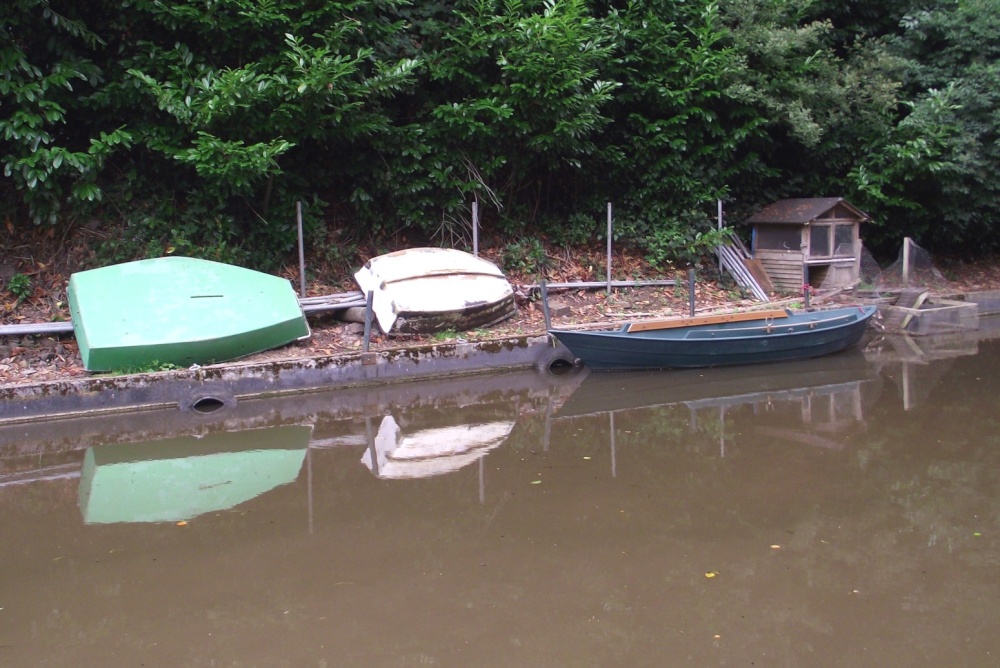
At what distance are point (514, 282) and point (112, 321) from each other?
19.4ft

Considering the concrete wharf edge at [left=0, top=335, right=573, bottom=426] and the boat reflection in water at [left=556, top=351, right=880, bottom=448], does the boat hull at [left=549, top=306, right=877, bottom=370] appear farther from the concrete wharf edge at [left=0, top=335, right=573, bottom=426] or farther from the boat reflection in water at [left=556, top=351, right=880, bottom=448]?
the concrete wharf edge at [left=0, top=335, right=573, bottom=426]

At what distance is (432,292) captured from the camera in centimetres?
1102

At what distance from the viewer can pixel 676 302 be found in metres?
13.4

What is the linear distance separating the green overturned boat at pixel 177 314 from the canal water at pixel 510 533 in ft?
2.34

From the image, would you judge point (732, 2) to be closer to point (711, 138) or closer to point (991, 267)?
point (711, 138)

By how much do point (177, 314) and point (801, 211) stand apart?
9869 mm

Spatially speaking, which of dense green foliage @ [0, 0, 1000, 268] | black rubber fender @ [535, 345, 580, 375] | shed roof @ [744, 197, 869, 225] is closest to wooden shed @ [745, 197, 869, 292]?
shed roof @ [744, 197, 869, 225]

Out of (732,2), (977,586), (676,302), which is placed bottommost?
(977,586)

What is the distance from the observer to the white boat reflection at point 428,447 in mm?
7324

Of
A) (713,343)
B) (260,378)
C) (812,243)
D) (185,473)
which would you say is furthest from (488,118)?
(185,473)

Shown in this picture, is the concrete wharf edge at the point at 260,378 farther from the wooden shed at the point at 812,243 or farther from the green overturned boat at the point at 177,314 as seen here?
the wooden shed at the point at 812,243

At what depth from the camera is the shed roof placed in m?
13.9

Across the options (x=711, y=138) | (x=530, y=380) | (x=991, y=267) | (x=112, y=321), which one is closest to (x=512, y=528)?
(x=530, y=380)

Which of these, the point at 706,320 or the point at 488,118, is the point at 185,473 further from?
the point at 488,118
